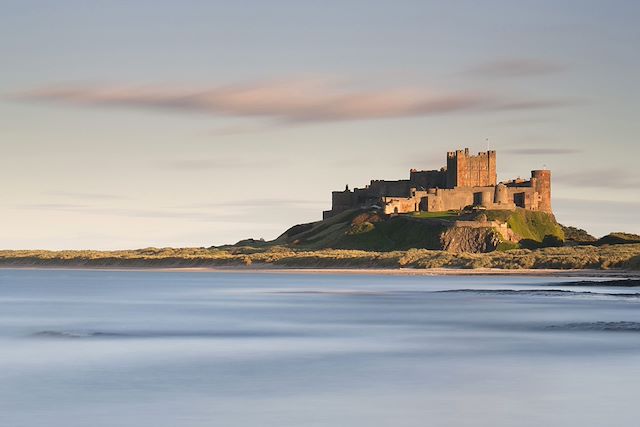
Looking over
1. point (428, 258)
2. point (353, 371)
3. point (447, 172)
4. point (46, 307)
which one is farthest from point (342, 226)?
point (353, 371)

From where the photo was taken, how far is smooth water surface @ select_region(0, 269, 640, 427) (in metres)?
16.8

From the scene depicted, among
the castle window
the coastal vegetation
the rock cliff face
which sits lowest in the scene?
the coastal vegetation

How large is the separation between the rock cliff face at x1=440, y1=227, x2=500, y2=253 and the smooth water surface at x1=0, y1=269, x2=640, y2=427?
81744 mm

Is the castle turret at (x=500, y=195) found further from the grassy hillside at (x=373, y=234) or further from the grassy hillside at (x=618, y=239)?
the grassy hillside at (x=618, y=239)

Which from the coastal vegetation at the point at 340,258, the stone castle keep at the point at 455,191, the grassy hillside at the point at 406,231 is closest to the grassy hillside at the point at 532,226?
the grassy hillside at the point at 406,231

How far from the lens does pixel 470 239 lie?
5020 inches

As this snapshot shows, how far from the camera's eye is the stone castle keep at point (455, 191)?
143625 mm

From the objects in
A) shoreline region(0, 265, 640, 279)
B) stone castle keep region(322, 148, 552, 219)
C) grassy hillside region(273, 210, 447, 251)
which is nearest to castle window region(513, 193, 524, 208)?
stone castle keep region(322, 148, 552, 219)

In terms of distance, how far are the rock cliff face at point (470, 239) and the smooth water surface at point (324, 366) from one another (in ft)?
268

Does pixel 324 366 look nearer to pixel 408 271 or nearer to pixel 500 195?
pixel 408 271

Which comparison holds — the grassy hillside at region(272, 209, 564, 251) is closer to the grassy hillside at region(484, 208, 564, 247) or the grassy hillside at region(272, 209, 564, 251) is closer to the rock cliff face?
the grassy hillside at region(484, 208, 564, 247)

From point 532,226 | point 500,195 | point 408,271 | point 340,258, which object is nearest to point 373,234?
point 340,258

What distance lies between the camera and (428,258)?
105312 mm

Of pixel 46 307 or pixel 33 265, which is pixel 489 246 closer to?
pixel 33 265
